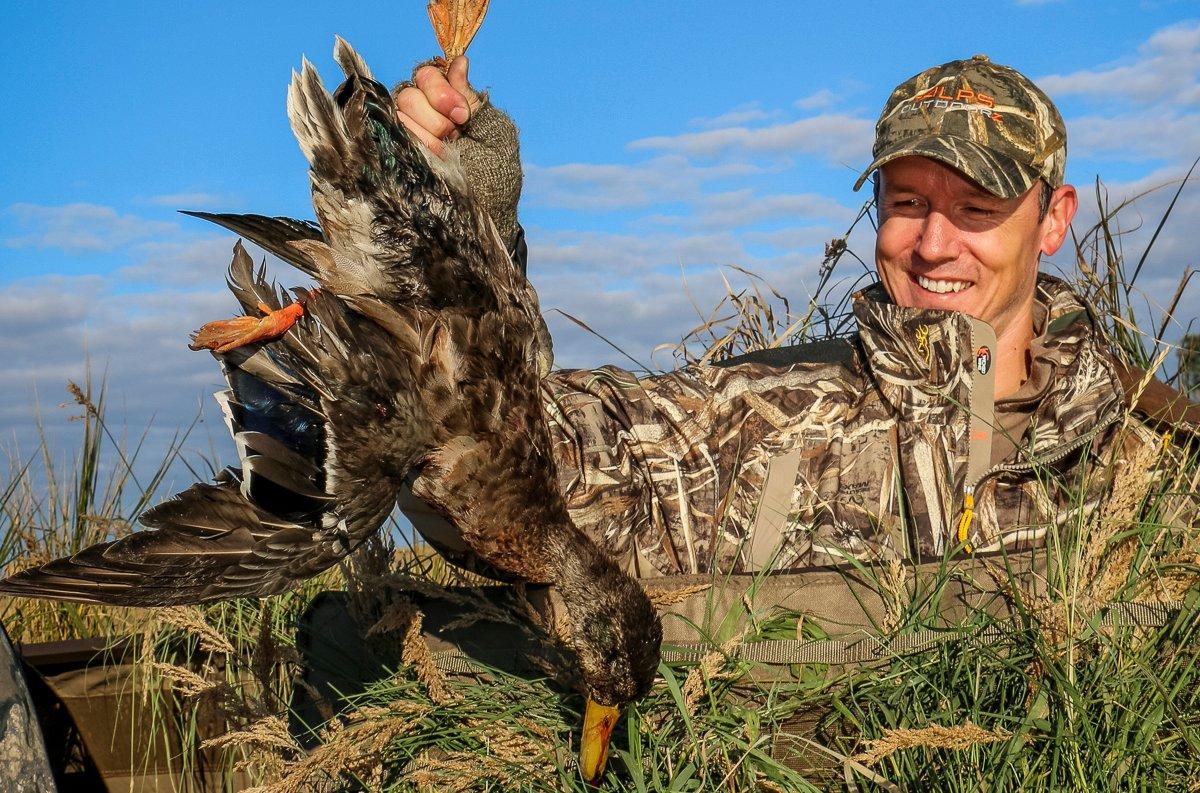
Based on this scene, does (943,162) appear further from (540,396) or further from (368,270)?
(368,270)

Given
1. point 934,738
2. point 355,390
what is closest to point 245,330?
point 355,390

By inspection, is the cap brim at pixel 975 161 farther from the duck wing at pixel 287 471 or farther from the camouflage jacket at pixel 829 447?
the duck wing at pixel 287 471

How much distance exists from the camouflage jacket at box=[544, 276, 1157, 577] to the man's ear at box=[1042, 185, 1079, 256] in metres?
0.37

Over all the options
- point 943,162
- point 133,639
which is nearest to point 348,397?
point 133,639

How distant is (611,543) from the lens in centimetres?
394

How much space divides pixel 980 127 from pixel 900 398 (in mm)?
999

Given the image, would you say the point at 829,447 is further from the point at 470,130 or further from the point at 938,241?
the point at 470,130

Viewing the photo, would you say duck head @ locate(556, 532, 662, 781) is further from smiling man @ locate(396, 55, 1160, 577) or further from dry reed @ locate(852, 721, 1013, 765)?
dry reed @ locate(852, 721, 1013, 765)

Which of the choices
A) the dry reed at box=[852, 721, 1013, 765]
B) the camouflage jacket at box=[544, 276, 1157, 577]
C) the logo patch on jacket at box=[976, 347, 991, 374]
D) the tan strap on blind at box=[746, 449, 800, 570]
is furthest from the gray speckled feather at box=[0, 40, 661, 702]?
the logo patch on jacket at box=[976, 347, 991, 374]

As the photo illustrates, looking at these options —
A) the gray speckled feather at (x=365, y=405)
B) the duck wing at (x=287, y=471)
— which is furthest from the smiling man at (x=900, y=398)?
the duck wing at (x=287, y=471)

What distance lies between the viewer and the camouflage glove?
12.5ft

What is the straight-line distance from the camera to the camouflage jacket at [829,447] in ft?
12.3

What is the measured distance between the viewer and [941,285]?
4.12 meters

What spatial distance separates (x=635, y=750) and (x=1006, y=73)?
284cm
